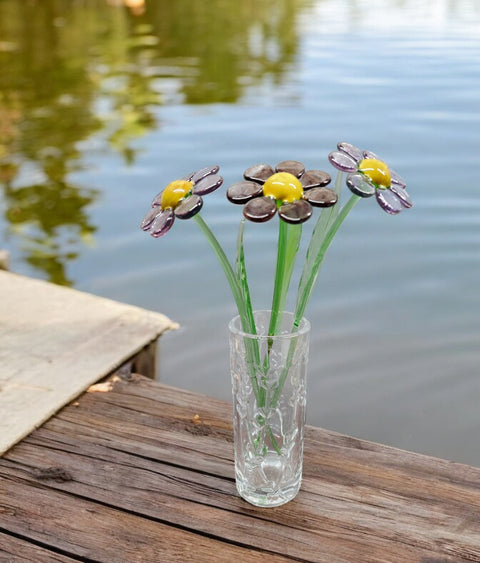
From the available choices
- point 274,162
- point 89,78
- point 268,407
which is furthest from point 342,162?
point 89,78

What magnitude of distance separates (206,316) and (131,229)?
983 mm

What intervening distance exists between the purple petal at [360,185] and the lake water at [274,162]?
1.16m

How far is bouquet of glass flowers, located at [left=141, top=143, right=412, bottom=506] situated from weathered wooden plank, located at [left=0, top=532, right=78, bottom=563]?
0.33 m

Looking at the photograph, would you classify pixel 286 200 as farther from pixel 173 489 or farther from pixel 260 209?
pixel 173 489

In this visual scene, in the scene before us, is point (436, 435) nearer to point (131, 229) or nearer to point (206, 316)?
point (206, 316)

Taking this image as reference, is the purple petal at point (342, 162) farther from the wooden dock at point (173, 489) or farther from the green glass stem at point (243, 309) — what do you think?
the wooden dock at point (173, 489)

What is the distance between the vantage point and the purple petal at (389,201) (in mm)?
1276

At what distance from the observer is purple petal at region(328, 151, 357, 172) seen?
1287mm

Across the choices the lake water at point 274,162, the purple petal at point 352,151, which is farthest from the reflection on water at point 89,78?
the purple petal at point 352,151

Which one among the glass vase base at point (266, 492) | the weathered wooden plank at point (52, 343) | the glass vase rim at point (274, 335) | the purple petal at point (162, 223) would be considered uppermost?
the purple petal at point (162, 223)

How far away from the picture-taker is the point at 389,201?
1.29m

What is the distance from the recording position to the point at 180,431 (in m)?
1.70

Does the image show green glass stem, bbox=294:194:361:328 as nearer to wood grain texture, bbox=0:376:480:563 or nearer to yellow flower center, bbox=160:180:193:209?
yellow flower center, bbox=160:180:193:209

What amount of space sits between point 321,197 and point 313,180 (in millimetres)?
66
